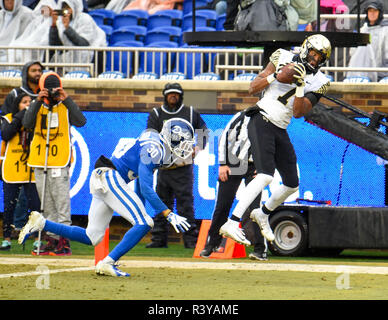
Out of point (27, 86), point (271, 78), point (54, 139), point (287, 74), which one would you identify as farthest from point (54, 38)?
point (287, 74)

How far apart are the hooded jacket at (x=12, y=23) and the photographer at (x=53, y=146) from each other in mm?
5945

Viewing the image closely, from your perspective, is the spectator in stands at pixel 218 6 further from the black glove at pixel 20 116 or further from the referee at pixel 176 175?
the black glove at pixel 20 116

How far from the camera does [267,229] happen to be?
10641 mm

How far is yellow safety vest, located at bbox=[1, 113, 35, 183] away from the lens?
13266mm

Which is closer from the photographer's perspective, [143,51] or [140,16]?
[143,51]

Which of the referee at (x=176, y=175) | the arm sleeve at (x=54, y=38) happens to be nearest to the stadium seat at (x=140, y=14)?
the arm sleeve at (x=54, y=38)

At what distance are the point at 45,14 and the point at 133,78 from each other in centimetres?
A: 339

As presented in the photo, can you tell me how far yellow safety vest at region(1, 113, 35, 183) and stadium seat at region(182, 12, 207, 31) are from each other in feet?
17.5

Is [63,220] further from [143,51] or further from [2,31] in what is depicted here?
[2,31]

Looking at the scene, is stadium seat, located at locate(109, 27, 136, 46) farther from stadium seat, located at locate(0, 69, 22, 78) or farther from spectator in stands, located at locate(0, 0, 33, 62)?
stadium seat, located at locate(0, 69, 22, 78)

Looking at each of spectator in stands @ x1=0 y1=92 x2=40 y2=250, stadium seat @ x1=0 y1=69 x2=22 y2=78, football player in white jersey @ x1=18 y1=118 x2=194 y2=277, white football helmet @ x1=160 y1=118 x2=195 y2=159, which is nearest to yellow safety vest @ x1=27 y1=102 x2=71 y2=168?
spectator in stands @ x1=0 y1=92 x2=40 y2=250

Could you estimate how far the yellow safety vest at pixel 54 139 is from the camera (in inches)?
490

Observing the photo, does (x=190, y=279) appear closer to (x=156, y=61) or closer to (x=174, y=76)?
(x=174, y=76)
